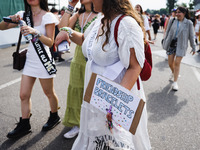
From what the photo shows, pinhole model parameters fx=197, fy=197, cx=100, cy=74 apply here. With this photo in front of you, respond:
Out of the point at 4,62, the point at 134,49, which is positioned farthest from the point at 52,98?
the point at 4,62

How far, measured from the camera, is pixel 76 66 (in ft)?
8.13

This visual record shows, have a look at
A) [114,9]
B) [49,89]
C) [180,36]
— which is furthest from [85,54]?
[180,36]

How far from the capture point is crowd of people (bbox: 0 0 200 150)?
4.55 feet

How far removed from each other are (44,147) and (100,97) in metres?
1.50

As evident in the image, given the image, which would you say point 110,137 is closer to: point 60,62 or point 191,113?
point 191,113

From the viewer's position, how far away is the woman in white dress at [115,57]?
4.43 ft

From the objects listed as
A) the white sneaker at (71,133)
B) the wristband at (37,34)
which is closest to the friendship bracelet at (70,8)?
the wristband at (37,34)

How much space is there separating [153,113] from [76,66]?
170cm

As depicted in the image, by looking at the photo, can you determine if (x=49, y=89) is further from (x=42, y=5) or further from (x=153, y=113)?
(x=153, y=113)

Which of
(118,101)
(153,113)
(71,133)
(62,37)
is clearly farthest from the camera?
(153,113)

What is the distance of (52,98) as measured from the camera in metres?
2.69

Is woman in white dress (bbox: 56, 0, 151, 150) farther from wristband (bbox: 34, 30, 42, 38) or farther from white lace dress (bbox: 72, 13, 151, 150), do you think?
wristband (bbox: 34, 30, 42, 38)

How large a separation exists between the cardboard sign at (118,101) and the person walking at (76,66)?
1.12 meters

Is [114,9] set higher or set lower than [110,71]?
higher
